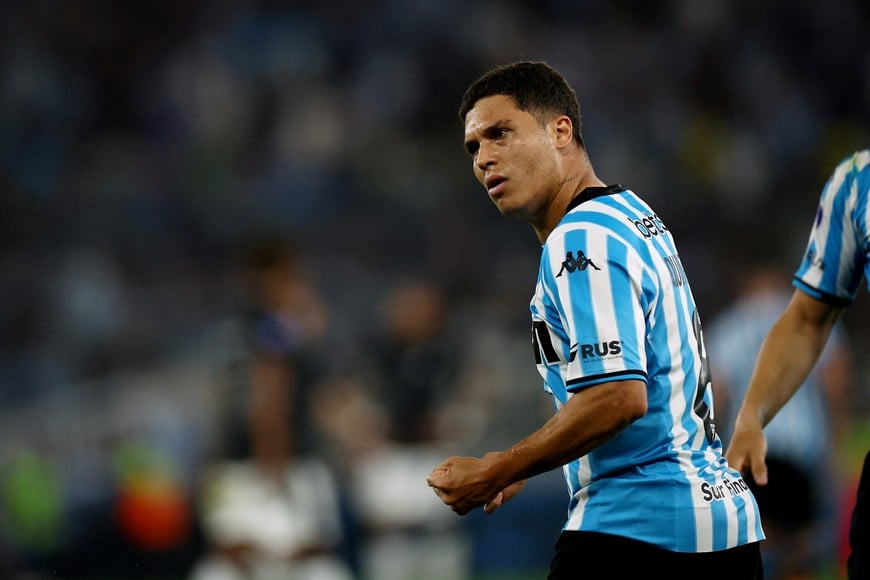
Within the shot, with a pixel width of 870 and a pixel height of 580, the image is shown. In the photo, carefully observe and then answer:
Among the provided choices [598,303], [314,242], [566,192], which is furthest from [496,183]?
[314,242]

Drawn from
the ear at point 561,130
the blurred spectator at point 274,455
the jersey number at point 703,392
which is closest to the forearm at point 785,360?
A: the jersey number at point 703,392

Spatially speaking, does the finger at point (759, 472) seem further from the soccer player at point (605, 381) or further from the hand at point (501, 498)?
the hand at point (501, 498)

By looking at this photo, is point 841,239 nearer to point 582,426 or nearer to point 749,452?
point 749,452

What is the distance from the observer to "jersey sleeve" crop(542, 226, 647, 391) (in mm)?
2637

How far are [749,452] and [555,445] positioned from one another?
3.52 feet

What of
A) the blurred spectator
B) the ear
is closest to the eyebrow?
the ear

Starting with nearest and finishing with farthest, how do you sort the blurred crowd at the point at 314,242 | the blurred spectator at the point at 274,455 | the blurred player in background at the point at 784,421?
the blurred player in background at the point at 784,421 → the blurred spectator at the point at 274,455 → the blurred crowd at the point at 314,242

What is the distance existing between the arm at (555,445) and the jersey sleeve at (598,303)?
0.04 m

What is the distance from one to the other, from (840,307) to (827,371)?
12.2 feet

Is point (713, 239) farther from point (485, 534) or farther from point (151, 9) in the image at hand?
point (151, 9)

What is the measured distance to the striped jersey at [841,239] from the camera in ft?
11.3

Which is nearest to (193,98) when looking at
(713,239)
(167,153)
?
(167,153)

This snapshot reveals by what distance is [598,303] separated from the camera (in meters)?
2.66

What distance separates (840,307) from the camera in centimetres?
367
